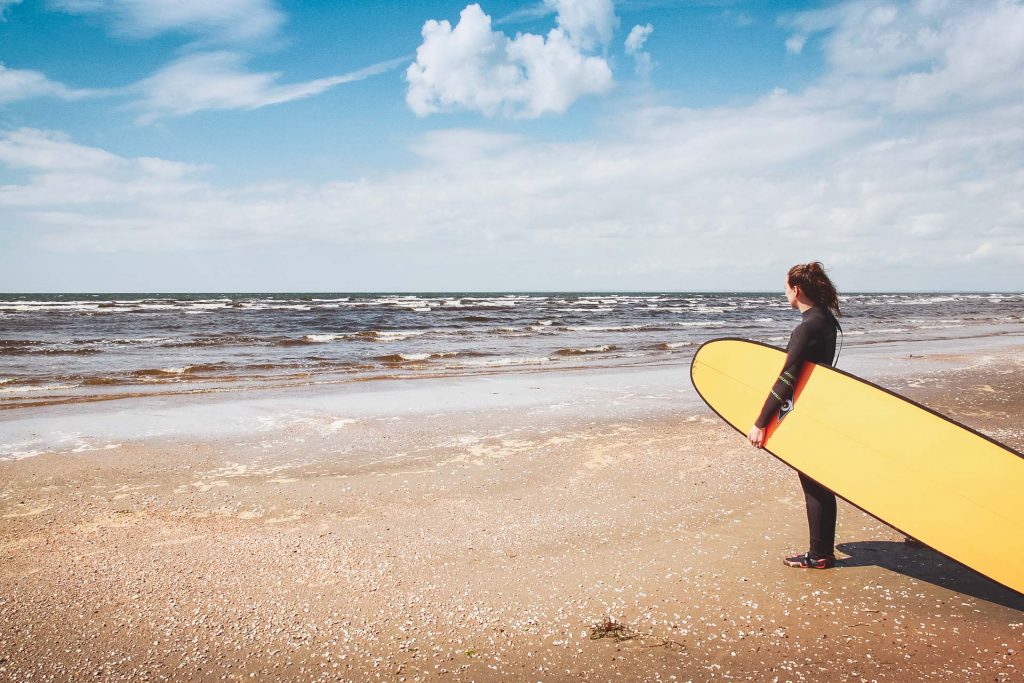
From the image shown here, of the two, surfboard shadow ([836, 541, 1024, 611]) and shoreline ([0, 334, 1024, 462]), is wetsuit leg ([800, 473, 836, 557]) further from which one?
A: shoreline ([0, 334, 1024, 462])

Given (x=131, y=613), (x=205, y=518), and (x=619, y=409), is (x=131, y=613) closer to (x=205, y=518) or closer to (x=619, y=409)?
(x=205, y=518)

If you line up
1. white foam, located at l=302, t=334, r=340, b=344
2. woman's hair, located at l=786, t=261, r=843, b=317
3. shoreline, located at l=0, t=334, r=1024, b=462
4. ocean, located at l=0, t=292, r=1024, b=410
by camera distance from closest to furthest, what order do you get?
woman's hair, located at l=786, t=261, r=843, b=317 → shoreline, located at l=0, t=334, r=1024, b=462 → ocean, located at l=0, t=292, r=1024, b=410 → white foam, located at l=302, t=334, r=340, b=344

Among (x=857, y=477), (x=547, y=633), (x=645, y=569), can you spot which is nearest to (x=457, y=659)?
(x=547, y=633)

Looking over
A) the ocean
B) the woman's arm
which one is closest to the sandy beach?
the woman's arm

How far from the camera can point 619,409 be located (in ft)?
26.9

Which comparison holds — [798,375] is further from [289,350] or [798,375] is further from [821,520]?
[289,350]

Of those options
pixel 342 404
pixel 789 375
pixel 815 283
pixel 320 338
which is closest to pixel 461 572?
pixel 789 375

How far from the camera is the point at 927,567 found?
3533 millimetres

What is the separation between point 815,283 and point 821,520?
4.61 ft

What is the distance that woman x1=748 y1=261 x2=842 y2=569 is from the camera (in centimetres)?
336

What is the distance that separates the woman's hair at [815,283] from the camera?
3.35 m

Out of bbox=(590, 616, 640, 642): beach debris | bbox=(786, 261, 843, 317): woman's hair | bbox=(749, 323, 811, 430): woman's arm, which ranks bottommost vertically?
bbox=(590, 616, 640, 642): beach debris

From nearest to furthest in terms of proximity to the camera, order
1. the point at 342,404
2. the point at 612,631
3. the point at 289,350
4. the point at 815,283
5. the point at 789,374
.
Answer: the point at 612,631 < the point at 815,283 < the point at 789,374 < the point at 342,404 < the point at 289,350

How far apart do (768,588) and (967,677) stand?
928 millimetres
